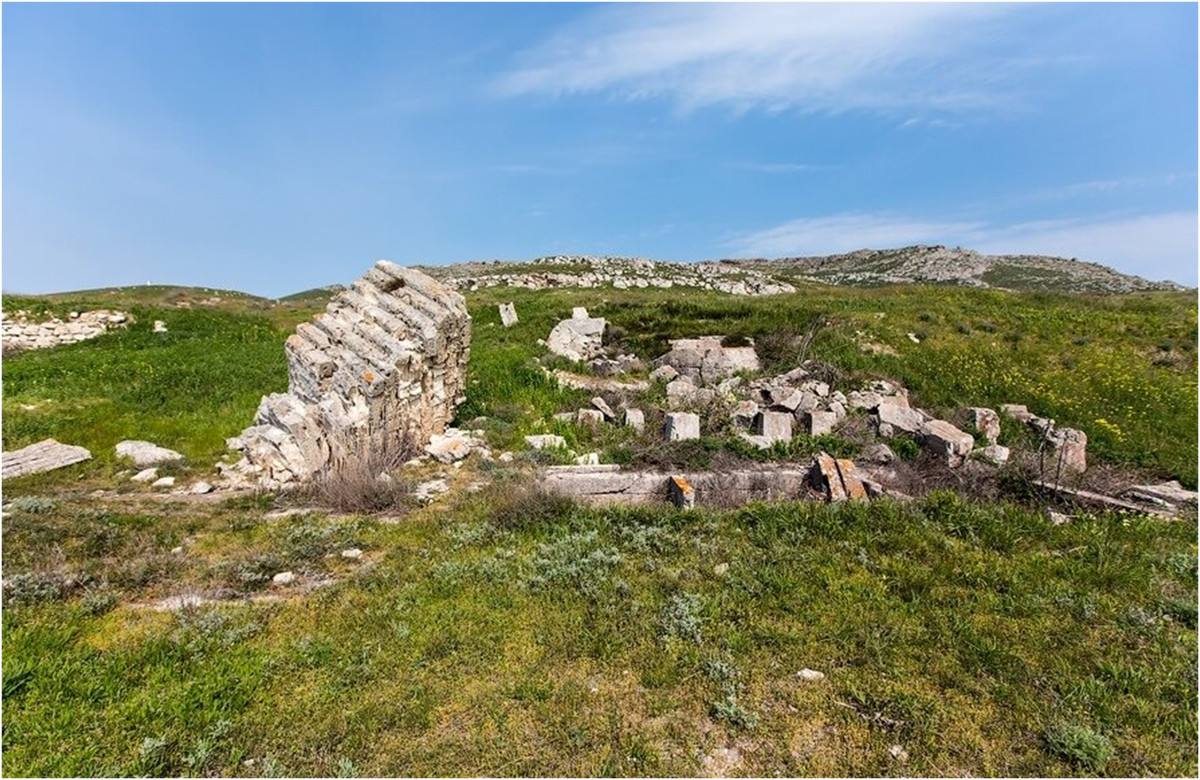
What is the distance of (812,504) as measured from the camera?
8062 millimetres

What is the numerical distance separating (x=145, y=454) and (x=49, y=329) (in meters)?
20.0

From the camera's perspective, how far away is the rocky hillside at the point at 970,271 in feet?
195

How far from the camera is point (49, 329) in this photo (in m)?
23.8

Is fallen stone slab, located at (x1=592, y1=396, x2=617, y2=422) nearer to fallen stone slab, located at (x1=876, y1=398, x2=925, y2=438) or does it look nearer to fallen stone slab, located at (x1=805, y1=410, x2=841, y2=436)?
fallen stone slab, located at (x1=805, y1=410, x2=841, y2=436)

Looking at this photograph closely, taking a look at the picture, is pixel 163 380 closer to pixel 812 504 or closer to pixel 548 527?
pixel 548 527

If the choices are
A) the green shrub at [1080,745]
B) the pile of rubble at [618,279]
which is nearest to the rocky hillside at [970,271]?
the pile of rubble at [618,279]

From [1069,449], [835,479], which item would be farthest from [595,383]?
[1069,449]

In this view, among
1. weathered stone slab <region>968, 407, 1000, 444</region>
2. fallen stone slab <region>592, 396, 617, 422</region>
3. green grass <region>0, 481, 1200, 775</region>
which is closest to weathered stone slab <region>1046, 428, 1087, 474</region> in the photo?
weathered stone slab <region>968, 407, 1000, 444</region>

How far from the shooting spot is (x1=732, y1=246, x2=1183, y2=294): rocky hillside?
5945 centimetres

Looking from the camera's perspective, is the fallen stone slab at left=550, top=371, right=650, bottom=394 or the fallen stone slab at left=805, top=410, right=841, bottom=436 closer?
the fallen stone slab at left=805, top=410, right=841, bottom=436

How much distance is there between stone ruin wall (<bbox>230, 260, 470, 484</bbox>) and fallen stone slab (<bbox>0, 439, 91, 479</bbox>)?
2751mm

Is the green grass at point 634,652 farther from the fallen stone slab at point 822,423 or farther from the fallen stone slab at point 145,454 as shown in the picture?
the fallen stone slab at point 822,423

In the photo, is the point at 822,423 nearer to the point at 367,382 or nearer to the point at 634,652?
the point at 634,652

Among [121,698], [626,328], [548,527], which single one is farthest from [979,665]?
[626,328]
